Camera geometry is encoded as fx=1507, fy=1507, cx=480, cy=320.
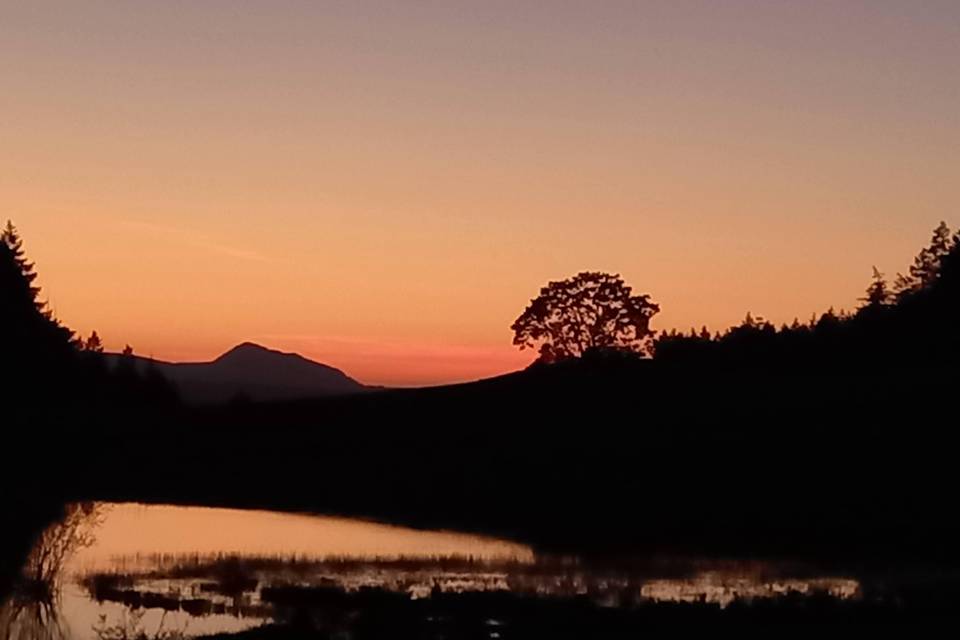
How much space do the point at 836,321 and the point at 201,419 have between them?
2080 inches

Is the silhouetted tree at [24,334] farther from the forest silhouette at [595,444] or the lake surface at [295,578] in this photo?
the lake surface at [295,578]

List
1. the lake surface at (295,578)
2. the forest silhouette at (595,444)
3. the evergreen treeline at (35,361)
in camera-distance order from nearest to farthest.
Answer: the lake surface at (295,578) → the forest silhouette at (595,444) → the evergreen treeline at (35,361)

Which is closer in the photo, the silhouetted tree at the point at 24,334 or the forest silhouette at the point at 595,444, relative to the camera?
the forest silhouette at the point at 595,444

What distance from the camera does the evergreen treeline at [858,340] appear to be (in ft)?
366

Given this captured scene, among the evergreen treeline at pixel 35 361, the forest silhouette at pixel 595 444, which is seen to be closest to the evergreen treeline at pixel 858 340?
the forest silhouette at pixel 595 444

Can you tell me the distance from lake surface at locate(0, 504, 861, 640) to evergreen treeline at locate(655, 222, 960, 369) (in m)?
57.2

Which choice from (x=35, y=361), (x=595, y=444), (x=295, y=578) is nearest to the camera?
(x=295, y=578)

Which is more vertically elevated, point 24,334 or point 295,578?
point 24,334

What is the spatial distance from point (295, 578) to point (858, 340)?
264 feet

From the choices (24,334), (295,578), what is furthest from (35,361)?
(295,578)

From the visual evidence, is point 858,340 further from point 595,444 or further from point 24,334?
point 24,334

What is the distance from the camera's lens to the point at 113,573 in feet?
147

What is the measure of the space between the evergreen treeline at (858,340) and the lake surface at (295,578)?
57.2 metres

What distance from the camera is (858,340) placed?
11638 centimetres
